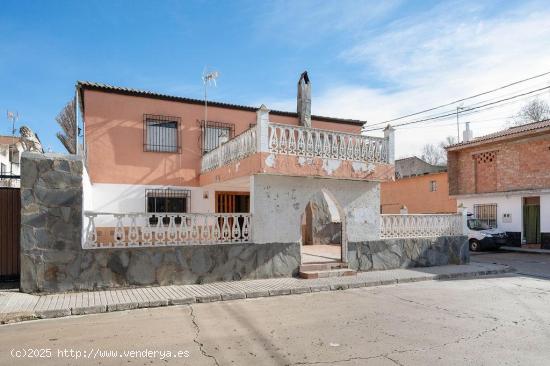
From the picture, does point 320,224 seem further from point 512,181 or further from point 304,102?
point 512,181

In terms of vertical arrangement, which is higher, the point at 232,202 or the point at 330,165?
the point at 330,165

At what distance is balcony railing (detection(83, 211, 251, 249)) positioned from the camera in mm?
9094

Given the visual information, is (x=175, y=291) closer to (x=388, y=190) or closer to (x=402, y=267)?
(x=402, y=267)

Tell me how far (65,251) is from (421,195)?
82.7ft

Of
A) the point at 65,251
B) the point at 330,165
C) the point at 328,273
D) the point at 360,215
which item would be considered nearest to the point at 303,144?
the point at 330,165

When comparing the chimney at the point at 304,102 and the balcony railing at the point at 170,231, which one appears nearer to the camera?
the balcony railing at the point at 170,231

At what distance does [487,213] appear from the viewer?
23188mm

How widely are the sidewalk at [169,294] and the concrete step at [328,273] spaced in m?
0.21

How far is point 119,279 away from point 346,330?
544 centimetres

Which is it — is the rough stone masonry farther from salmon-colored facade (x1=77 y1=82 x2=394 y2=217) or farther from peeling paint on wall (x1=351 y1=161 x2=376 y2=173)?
peeling paint on wall (x1=351 y1=161 x2=376 y2=173)

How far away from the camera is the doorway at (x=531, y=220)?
2094cm

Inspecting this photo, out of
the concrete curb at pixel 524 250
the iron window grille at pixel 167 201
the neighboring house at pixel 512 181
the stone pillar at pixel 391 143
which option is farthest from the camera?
the neighboring house at pixel 512 181

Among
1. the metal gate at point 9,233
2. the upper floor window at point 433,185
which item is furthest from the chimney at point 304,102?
the upper floor window at point 433,185

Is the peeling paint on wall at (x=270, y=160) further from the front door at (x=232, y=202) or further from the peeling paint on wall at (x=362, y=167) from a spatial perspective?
the front door at (x=232, y=202)
